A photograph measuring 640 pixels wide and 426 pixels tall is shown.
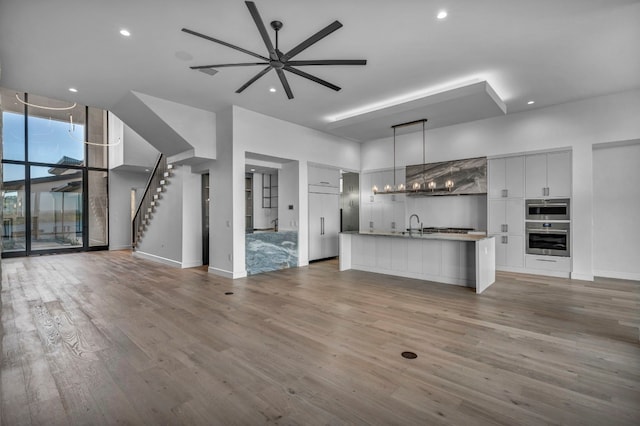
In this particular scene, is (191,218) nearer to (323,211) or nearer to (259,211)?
(259,211)

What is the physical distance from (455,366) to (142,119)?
666cm

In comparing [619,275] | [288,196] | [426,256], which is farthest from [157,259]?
[619,275]

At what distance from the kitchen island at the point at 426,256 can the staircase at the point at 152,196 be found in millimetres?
4950

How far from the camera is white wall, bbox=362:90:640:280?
5.63 meters

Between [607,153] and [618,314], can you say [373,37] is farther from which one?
[607,153]

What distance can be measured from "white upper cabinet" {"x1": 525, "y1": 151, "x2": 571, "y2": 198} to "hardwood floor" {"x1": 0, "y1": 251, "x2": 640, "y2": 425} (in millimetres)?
1965

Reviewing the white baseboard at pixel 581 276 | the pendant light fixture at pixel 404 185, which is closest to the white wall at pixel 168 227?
the pendant light fixture at pixel 404 185

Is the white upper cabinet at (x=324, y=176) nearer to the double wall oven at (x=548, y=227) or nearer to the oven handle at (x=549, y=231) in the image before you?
the double wall oven at (x=548, y=227)

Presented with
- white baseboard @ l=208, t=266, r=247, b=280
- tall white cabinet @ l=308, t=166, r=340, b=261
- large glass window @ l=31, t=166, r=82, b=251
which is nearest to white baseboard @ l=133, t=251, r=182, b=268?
white baseboard @ l=208, t=266, r=247, b=280

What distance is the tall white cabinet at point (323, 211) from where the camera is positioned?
26.1 feet

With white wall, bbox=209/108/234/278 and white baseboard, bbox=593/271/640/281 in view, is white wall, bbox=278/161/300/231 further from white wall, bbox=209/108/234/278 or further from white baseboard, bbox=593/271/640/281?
white baseboard, bbox=593/271/640/281

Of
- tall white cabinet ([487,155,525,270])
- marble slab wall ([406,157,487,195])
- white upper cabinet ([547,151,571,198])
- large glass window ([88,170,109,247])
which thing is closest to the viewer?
white upper cabinet ([547,151,571,198])

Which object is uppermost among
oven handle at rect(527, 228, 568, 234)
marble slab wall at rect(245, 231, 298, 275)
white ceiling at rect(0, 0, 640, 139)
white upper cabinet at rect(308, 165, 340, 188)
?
white ceiling at rect(0, 0, 640, 139)

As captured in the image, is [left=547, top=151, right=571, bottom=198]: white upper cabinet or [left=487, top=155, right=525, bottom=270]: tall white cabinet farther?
[left=487, top=155, right=525, bottom=270]: tall white cabinet
